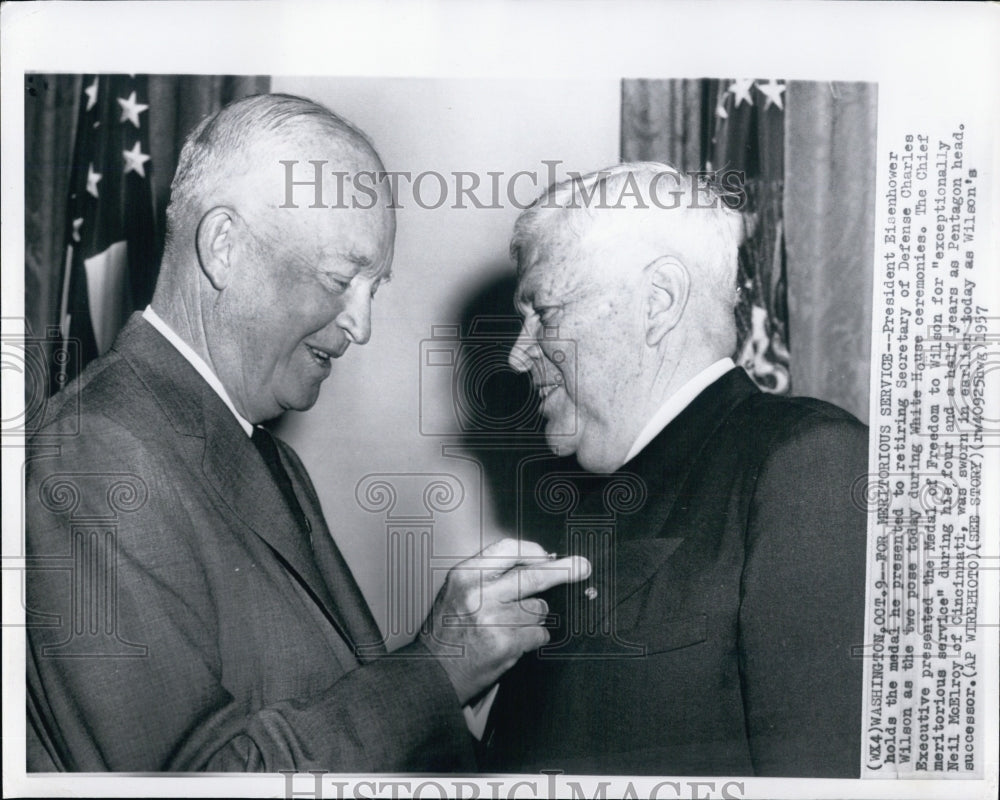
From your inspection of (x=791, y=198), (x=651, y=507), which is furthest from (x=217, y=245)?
(x=791, y=198)

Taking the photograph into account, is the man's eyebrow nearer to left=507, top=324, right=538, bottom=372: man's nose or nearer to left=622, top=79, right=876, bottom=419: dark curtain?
left=507, top=324, right=538, bottom=372: man's nose

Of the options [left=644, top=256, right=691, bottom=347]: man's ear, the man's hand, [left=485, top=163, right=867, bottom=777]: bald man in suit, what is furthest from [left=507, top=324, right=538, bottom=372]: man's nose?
the man's hand

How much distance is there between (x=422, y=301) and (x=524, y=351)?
0.68ft

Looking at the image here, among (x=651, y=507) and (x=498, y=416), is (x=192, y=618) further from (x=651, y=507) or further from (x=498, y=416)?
(x=651, y=507)

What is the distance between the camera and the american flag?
5.63ft

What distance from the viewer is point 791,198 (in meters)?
1.72

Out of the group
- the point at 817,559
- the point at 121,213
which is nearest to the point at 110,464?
the point at 121,213

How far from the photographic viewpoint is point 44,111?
5.70ft

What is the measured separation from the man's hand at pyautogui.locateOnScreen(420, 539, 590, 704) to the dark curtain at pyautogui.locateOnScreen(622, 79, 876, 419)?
1.73ft

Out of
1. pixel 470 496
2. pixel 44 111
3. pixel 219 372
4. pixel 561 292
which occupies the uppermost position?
pixel 44 111

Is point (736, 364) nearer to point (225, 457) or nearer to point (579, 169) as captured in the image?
point (579, 169)

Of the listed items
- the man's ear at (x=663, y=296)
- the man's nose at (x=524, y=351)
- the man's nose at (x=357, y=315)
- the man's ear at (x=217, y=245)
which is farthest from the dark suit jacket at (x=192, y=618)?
the man's ear at (x=663, y=296)

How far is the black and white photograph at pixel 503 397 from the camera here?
1.68 meters

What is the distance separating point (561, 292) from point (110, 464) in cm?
87
